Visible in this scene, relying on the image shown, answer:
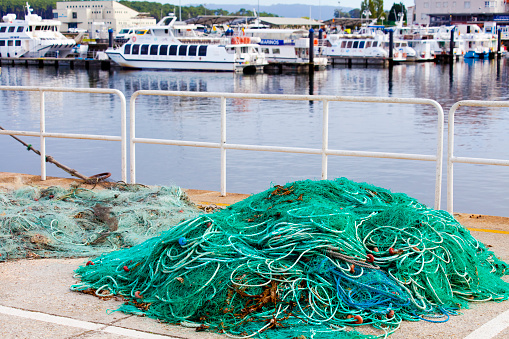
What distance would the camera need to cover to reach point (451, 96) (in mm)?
38844

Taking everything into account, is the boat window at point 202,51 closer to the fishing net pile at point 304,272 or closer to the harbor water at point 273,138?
the harbor water at point 273,138

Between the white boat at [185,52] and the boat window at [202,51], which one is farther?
the boat window at [202,51]

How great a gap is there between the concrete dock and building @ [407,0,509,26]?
454ft

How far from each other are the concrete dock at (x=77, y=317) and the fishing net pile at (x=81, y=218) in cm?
40

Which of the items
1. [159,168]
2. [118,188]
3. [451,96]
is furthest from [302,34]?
[118,188]

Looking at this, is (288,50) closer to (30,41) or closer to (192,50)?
(192,50)

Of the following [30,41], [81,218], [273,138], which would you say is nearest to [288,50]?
[30,41]

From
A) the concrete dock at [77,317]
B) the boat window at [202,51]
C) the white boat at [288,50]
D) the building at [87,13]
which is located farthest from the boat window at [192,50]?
the building at [87,13]

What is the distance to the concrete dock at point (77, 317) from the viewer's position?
402 cm

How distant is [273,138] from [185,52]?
41.7m

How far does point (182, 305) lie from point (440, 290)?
1659 mm

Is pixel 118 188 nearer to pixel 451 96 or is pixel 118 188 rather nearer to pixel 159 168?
pixel 159 168

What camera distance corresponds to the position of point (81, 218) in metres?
6.40

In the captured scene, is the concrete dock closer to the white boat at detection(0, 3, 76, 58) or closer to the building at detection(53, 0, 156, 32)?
the white boat at detection(0, 3, 76, 58)
